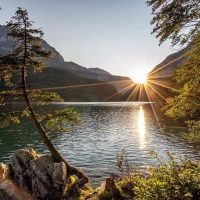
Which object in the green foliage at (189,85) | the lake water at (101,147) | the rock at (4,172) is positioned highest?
the green foliage at (189,85)

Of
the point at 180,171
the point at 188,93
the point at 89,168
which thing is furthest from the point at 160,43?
the point at 89,168

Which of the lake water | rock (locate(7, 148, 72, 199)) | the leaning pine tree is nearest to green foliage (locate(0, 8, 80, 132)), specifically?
the leaning pine tree

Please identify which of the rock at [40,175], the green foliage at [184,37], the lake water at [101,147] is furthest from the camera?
the lake water at [101,147]

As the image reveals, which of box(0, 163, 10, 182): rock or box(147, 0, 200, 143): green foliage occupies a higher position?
box(147, 0, 200, 143): green foliage

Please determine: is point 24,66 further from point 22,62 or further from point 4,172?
point 4,172

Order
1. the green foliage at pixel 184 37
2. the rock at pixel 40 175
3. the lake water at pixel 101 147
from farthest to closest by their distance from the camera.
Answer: the lake water at pixel 101 147 < the rock at pixel 40 175 < the green foliage at pixel 184 37

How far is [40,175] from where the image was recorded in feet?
56.6

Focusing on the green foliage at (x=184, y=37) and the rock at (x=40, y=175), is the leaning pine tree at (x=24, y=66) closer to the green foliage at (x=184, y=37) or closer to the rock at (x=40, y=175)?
the rock at (x=40, y=175)

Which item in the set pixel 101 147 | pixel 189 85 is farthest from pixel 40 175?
pixel 101 147

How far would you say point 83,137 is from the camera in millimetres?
49094

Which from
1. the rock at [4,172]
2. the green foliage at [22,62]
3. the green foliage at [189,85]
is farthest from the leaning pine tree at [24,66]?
the green foliage at [189,85]

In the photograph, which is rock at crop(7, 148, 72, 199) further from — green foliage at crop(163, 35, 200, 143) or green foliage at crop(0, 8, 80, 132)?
green foliage at crop(163, 35, 200, 143)

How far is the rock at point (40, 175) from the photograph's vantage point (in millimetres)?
16719

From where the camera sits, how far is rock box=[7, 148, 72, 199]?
16.7 metres
